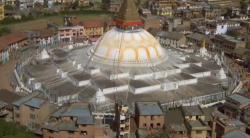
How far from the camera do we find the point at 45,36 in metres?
39.8

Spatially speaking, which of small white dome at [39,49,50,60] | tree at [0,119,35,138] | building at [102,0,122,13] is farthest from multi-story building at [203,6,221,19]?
tree at [0,119,35,138]

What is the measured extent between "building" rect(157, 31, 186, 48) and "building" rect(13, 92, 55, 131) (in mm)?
16775

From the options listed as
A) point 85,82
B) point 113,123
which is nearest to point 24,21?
point 85,82

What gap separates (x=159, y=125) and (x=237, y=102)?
17.3ft

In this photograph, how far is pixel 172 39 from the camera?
38.6 m

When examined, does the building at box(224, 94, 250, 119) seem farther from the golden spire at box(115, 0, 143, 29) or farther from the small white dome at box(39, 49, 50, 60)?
the small white dome at box(39, 49, 50, 60)

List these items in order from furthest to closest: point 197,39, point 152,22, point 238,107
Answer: point 152,22, point 197,39, point 238,107

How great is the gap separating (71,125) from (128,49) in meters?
10.4

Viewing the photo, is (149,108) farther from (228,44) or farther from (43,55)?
(228,44)

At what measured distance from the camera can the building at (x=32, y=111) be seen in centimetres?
2353

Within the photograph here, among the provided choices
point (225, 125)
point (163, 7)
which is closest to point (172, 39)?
point (163, 7)

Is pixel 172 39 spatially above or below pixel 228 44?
above

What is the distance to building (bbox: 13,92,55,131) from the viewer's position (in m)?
23.5

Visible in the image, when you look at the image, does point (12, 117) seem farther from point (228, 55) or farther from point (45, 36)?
point (228, 55)
